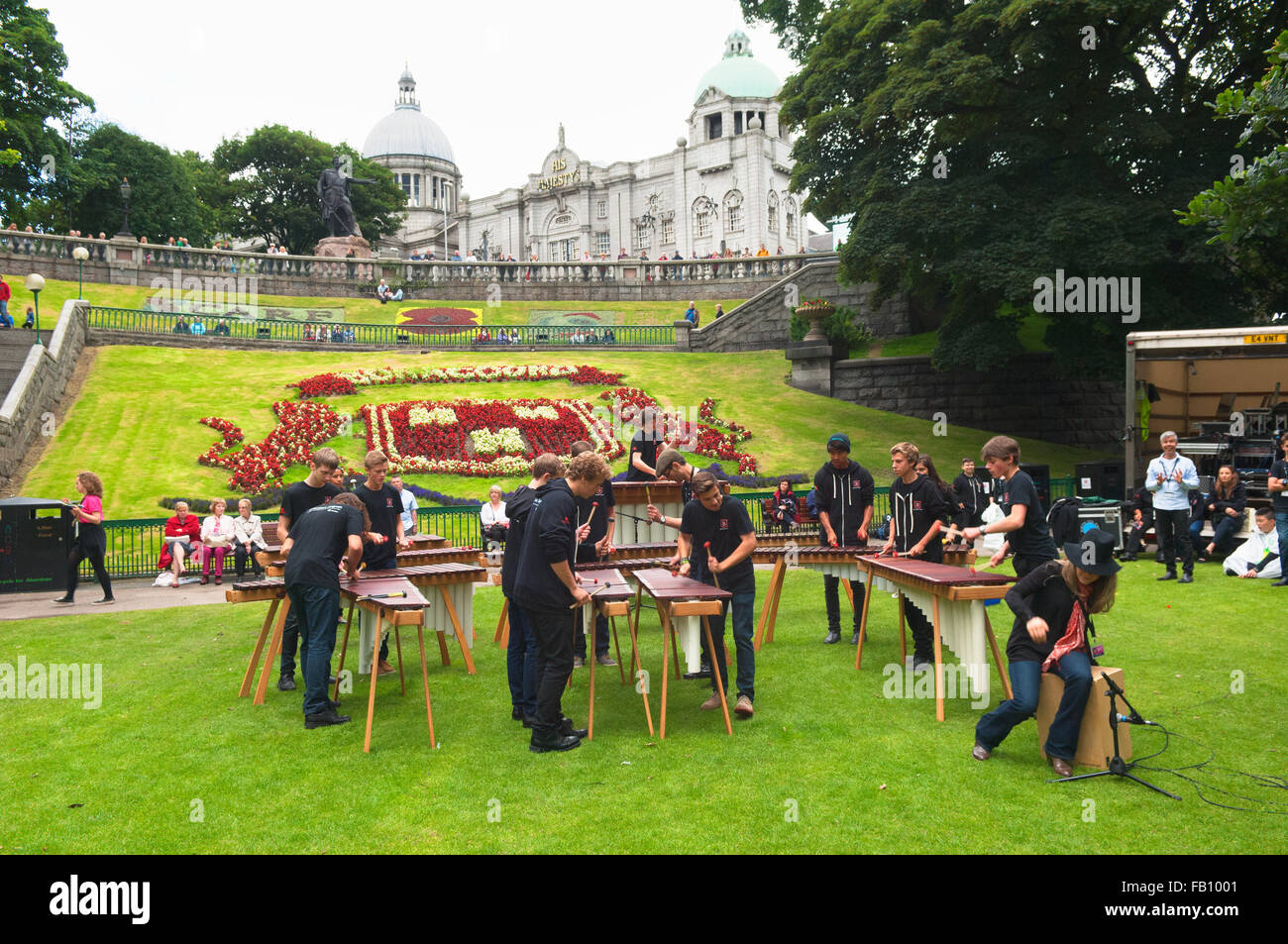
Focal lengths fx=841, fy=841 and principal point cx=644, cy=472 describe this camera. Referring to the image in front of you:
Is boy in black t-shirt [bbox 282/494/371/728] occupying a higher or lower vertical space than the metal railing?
lower

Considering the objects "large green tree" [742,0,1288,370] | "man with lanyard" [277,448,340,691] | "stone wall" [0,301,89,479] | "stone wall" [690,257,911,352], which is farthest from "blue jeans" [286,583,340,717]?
"stone wall" [690,257,911,352]

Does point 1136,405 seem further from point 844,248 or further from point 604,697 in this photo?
point 604,697

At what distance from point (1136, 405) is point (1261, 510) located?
10.4 ft

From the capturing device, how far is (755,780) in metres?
6.12

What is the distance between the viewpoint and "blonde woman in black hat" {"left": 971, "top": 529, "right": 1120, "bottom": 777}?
19.9 feet

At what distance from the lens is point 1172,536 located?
1338 cm

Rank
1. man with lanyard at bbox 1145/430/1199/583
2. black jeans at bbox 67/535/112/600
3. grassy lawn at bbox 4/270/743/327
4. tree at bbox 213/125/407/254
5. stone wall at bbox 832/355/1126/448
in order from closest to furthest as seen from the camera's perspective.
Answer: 1. man with lanyard at bbox 1145/430/1199/583
2. black jeans at bbox 67/535/112/600
3. stone wall at bbox 832/355/1126/448
4. grassy lawn at bbox 4/270/743/327
5. tree at bbox 213/125/407/254

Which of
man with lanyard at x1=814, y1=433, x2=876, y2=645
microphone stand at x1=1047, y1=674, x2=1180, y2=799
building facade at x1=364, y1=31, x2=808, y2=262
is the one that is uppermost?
building facade at x1=364, y1=31, x2=808, y2=262

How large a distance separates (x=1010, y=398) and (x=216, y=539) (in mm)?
24724

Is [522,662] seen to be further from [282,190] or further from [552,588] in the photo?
[282,190]

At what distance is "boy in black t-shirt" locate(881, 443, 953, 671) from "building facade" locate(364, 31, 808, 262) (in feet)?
209

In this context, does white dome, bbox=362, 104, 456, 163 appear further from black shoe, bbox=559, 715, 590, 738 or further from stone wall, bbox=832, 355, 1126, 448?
black shoe, bbox=559, 715, 590, 738

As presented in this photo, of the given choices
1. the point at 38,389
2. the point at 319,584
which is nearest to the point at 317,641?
the point at 319,584

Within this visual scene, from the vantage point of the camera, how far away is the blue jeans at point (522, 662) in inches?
292
